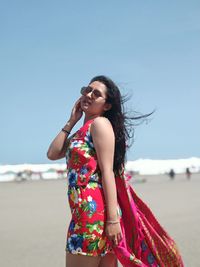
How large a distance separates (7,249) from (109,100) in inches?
196

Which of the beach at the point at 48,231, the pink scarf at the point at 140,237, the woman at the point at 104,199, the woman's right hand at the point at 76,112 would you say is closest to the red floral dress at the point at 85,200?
the woman at the point at 104,199

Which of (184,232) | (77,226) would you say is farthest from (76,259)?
(184,232)

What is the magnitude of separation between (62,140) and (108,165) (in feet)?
1.74

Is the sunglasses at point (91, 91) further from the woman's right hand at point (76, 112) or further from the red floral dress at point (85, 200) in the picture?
the red floral dress at point (85, 200)

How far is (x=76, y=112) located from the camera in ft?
12.2

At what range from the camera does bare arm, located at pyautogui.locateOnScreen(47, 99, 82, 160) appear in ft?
12.0

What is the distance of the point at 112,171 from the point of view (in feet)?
10.9

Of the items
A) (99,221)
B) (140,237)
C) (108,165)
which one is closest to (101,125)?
(108,165)

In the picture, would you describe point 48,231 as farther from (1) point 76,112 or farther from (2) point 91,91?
(2) point 91,91

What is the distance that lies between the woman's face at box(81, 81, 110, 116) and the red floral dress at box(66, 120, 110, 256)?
0.71 ft

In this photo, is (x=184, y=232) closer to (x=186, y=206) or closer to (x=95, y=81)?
(x=186, y=206)

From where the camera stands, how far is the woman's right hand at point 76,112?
12.1 ft

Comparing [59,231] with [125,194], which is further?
[59,231]

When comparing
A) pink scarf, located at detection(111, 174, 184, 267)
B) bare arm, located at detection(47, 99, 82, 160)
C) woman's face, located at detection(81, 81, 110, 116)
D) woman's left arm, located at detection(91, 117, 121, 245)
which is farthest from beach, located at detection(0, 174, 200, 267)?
woman's face, located at detection(81, 81, 110, 116)
